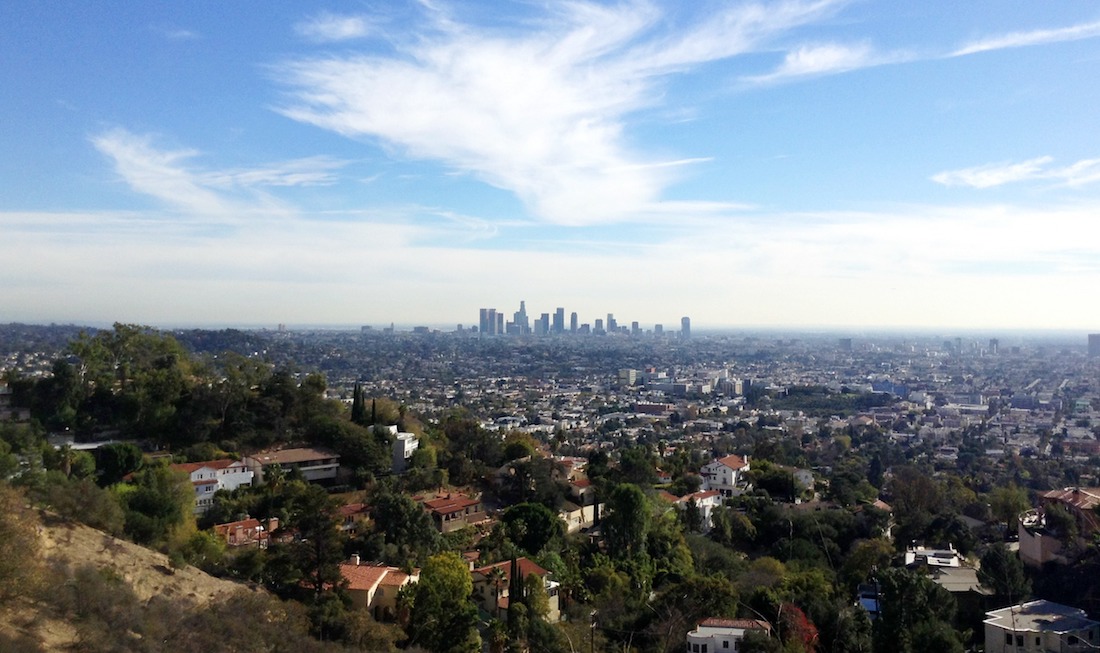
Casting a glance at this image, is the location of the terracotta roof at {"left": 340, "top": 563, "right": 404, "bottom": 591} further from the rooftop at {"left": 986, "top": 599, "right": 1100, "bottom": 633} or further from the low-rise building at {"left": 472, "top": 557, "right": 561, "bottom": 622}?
the rooftop at {"left": 986, "top": 599, "right": 1100, "bottom": 633}

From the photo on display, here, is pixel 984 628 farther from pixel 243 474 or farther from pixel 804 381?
pixel 804 381

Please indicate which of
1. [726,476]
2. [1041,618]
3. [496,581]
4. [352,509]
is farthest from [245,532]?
[726,476]

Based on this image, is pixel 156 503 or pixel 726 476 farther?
pixel 726 476

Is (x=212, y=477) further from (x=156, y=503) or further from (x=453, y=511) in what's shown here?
(x=453, y=511)

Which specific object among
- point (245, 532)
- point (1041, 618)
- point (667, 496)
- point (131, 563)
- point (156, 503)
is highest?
point (156, 503)

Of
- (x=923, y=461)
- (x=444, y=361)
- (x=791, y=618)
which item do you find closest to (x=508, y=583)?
(x=791, y=618)

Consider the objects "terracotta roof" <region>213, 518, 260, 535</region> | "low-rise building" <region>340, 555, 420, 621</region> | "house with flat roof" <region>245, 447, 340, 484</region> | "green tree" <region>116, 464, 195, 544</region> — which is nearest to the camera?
"low-rise building" <region>340, 555, 420, 621</region>

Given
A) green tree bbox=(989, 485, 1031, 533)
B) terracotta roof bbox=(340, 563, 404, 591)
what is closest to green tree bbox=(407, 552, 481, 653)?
terracotta roof bbox=(340, 563, 404, 591)
